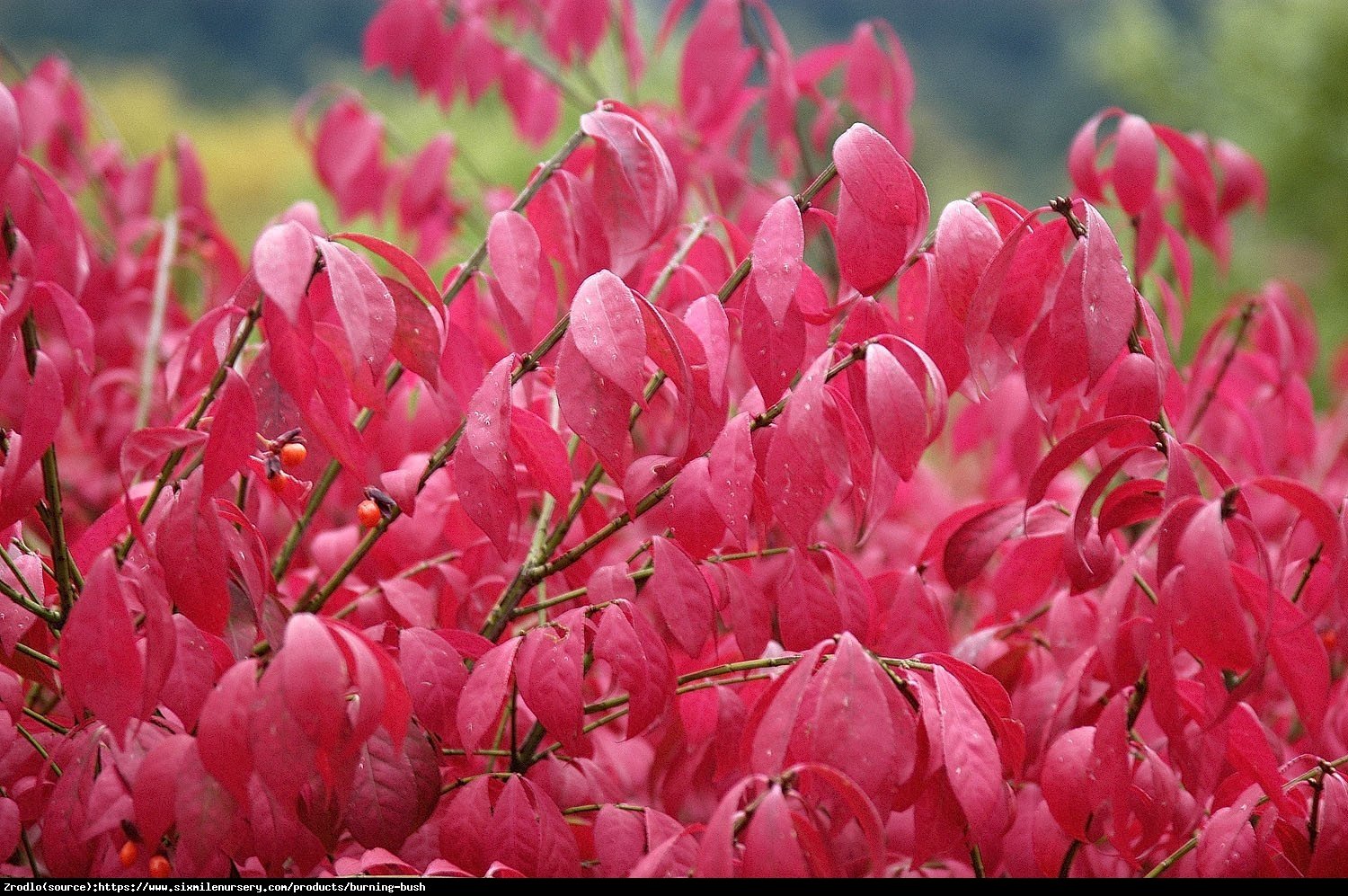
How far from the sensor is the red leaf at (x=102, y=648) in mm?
545

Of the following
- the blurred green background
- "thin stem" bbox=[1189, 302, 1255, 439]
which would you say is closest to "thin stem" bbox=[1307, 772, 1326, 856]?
"thin stem" bbox=[1189, 302, 1255, 439]

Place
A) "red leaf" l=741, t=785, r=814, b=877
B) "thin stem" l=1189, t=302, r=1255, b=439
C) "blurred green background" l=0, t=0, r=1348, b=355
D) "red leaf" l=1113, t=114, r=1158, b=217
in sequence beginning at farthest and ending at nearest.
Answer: "blurred green background" l=0, t=0, r=1348, b=355 < "thin stem" l=1189, t=302, r=1255, b=439 < "red leaf" l=1113, t=114, r=1158, b=217 < "red leaf" l=741, t=785, r=814, b=877

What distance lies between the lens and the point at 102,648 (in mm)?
546

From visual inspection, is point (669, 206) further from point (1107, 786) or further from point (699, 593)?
point (1107, 786)

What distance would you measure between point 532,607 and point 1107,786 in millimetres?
388

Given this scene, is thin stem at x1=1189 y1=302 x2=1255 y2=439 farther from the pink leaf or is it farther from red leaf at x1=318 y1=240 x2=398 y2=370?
the pink leaf

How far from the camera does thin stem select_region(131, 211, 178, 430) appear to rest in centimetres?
108

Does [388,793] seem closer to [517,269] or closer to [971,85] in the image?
[517,269]

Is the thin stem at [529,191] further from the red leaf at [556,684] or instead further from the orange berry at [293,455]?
the red leaf at [556,684]

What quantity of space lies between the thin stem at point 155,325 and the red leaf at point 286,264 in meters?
0.62

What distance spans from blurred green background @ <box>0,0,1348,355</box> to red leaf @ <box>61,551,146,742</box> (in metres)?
1.09

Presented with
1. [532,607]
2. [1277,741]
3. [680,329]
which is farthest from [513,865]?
[1277,741]

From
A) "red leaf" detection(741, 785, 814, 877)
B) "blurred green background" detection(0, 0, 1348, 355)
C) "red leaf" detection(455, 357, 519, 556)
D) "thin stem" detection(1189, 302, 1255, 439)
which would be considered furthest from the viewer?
"blurred green background" detection(0, 0, 1348, 355)

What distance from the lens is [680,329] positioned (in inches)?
25.1
